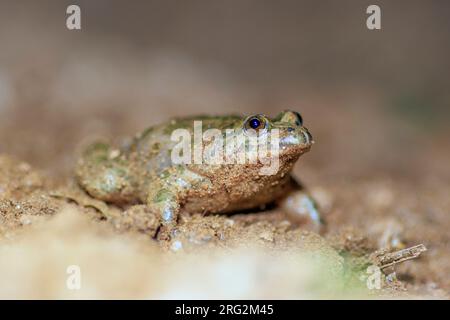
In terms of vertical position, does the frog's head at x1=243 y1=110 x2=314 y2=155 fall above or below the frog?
above

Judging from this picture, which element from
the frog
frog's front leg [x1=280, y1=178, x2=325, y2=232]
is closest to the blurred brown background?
the frog

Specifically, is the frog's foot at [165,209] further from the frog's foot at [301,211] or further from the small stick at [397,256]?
the small stick at [397,256]

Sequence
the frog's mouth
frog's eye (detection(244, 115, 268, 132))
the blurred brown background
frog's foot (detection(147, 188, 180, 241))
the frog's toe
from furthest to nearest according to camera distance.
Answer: the blurred brown background
frog's eye (detection(244, 115, 268, 132))
the frog's mouth
frog's foot (detection(147, 188, 180, 241))
the frog's toe

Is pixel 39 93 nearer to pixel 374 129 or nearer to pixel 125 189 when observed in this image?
pixel 125 189

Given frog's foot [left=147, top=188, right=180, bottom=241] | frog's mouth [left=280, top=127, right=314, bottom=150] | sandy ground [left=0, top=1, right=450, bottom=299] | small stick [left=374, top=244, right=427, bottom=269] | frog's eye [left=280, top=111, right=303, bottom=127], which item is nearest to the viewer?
sandy ground [left=0, top=1, right=450, bottom=299]

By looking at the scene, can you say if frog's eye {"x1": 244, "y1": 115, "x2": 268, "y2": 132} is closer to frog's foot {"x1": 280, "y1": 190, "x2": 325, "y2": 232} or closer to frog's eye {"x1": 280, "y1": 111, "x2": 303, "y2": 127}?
frog's eye {"x1": 280, "y1": 111, "x2": 303, "y2": 127}

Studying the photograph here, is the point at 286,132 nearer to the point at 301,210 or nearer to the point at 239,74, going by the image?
the point at 301,210

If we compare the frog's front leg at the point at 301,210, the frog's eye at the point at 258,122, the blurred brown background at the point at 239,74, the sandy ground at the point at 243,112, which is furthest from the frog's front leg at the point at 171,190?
the blurred brown background at the point at 239,74
